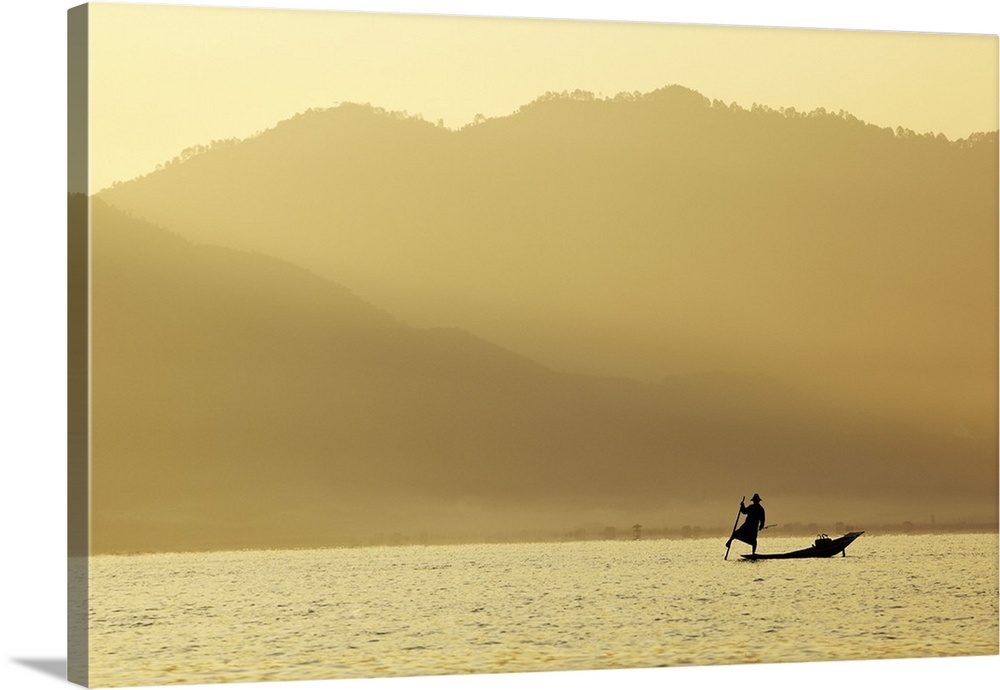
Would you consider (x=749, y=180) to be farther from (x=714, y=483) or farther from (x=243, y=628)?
(x=243, y=628)

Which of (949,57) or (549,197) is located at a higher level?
(949,57)

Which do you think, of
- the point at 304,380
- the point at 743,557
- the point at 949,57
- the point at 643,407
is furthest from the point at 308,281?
the point at 949,57

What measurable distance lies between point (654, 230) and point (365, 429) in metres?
2.48

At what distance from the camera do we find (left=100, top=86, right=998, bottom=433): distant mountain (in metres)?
13.4

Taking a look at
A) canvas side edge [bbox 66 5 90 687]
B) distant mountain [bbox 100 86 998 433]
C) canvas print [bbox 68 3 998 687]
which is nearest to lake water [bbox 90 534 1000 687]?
canvas print [bbox 68 3 998 687]

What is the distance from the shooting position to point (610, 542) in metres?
13.8

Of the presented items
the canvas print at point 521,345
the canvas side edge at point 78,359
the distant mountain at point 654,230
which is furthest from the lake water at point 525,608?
the distant mountain at point 654,230

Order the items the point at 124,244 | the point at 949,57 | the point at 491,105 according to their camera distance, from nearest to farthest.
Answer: the point at 124,244 < the point at 491,105 < the point at 949,57

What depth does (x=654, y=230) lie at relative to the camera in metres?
14.0

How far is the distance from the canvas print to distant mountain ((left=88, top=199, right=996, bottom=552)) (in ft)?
0.07

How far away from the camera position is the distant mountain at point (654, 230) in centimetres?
1337

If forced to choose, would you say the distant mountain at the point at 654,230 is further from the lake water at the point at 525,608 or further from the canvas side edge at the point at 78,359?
the lake water at the point at 525,608

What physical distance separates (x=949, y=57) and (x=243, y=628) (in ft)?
21.5

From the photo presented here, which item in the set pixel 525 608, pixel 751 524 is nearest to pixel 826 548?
pixel 751 524
